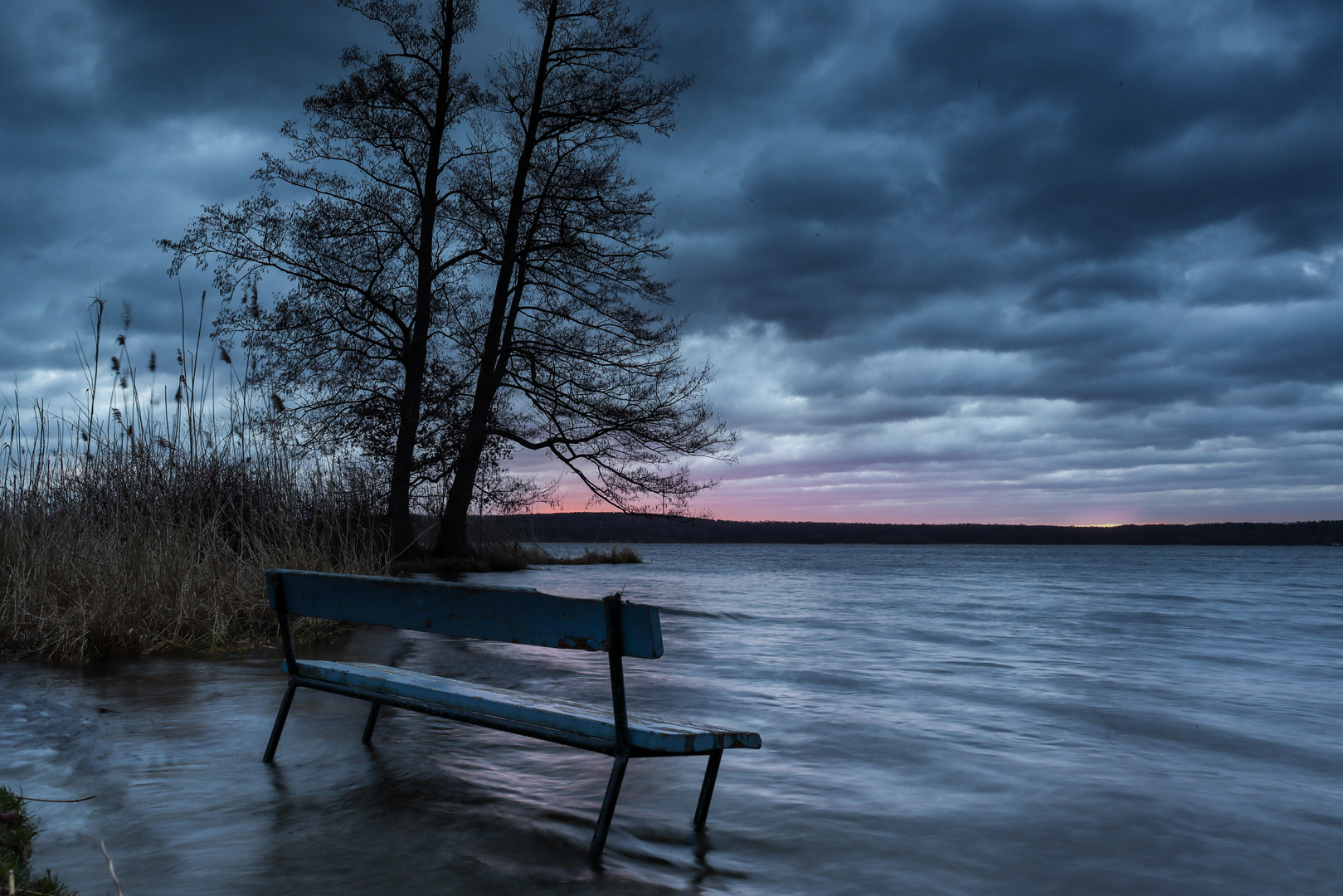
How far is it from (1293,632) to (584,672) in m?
12.9

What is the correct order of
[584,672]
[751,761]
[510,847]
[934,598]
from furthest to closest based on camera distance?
[934,598] → [584,672] → [751,761] → [510,847]

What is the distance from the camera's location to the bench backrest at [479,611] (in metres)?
2.62

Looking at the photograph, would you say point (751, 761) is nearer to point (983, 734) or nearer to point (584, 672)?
point (983, 734)

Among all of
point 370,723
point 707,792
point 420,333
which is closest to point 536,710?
point 707,792

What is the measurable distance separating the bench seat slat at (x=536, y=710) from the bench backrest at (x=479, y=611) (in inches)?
10.8

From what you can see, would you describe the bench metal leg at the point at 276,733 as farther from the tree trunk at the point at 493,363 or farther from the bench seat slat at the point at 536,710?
the tree trunk at the point at 493,363

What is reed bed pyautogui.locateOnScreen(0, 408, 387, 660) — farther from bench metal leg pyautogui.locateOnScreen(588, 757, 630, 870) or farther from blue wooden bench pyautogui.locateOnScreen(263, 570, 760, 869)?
bench metal leg pyautogui.locateOnScreen(588, 757, 630, 870)

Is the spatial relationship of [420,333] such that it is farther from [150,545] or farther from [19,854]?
[19,854]

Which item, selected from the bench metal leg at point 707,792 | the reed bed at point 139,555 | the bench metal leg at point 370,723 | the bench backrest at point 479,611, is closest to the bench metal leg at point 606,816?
the bench backrest at point 479,611

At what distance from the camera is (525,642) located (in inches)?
108

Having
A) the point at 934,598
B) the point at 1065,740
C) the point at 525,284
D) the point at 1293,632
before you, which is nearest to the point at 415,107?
the point at 525,284

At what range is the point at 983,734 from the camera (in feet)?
18.0

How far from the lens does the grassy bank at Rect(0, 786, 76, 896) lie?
7.10 ft

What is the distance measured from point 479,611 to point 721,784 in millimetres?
1766
